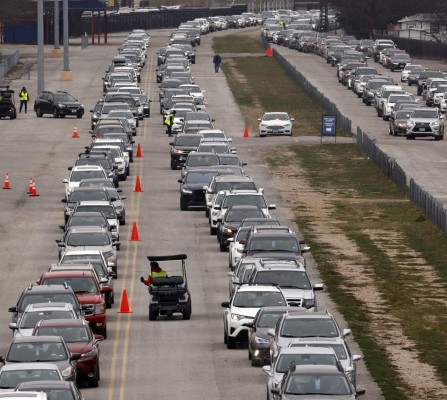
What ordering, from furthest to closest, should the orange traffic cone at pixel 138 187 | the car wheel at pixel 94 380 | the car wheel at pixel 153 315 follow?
the orange traffic cone at pixel 138 187
the car wheel at pixel 153 315
the car wheel at pixel 94 380

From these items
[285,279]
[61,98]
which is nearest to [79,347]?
[285,279]

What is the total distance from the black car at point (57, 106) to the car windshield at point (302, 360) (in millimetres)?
65032

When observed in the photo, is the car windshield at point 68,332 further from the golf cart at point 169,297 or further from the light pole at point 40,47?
the light pole at point 40,47

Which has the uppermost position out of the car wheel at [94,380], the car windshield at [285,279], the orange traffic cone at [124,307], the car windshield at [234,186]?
the car wheel at [94,380]

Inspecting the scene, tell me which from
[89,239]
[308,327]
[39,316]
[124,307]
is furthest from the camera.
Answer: [89,239]

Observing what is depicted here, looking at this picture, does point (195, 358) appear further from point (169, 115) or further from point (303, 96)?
point (303, 96)

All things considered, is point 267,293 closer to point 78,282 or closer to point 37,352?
point 78,282

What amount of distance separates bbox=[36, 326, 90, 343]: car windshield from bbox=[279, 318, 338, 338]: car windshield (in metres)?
3.49

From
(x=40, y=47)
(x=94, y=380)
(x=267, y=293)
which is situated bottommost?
(x=40, y=47)

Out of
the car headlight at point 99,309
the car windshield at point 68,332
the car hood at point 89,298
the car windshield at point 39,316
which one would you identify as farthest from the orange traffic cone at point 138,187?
the car windshield at point 68,332

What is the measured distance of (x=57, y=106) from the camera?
92.8 metres

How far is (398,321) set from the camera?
125 feet

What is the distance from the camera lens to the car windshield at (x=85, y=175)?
187 ft

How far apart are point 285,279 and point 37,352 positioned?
9.12 m
